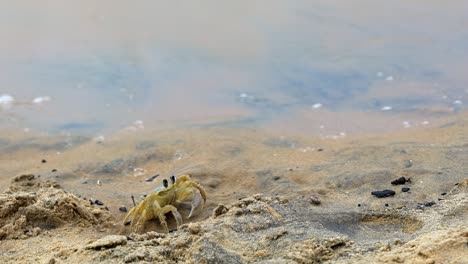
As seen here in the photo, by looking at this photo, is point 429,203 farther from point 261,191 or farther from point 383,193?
point 261,191

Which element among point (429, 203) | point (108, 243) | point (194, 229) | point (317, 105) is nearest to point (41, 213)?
point (108, 243)

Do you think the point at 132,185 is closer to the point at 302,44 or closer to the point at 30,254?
the point at 30,254

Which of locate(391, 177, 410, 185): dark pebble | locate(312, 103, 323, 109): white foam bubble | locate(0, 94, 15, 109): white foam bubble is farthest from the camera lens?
locate(0, 94, 15, 109): white foam bubble

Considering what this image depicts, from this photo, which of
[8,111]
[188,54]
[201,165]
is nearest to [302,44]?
[188,54]

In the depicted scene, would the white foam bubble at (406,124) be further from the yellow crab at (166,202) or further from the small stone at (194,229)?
the small stone at (194,229)

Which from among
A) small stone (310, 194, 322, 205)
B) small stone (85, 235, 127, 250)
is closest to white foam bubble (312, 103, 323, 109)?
small stone (310, 194, 322, 205)

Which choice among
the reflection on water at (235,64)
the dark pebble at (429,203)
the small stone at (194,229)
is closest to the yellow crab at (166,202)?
the small stone at (194,229)

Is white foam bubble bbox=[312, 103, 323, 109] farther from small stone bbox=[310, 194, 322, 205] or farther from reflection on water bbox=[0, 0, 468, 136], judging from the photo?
small stone bbox=[310, 194, 322, 205]
